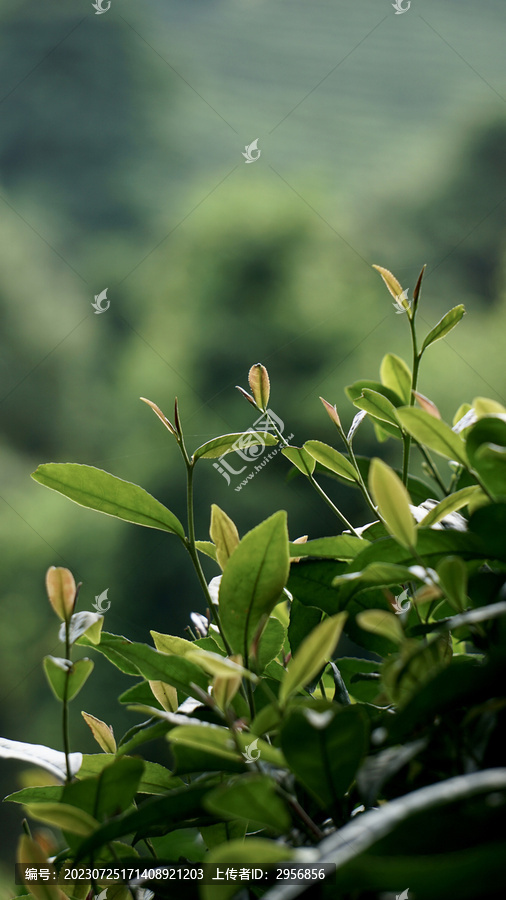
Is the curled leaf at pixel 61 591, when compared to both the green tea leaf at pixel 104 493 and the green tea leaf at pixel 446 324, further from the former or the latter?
the green tea leaf at pixel 446 324

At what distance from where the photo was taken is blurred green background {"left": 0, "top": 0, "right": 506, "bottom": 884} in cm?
123

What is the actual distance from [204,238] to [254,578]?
52.5 inches

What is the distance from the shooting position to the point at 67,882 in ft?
0.72

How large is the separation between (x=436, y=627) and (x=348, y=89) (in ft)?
5.06

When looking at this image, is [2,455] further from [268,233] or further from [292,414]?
[268,233]

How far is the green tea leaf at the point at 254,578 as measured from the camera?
0.22 meters

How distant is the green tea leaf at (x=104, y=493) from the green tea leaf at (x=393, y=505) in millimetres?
109

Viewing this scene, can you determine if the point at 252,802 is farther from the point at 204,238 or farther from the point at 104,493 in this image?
the point at 204,238

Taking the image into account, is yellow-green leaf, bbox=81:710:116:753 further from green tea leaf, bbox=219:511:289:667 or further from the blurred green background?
the blurred green background

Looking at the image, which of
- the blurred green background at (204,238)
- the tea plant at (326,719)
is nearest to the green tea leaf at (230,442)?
the tea plant at (326,719)

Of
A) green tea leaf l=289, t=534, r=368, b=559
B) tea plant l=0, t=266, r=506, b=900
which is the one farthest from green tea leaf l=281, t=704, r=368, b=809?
green tea leaf l=289, t=534, r=368, b=559

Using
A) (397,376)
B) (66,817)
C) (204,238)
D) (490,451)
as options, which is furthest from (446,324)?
(204,238)

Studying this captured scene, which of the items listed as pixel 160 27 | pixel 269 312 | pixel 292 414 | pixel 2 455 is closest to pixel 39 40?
pixel 160 27

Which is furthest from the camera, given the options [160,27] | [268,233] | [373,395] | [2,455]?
[160,27]
